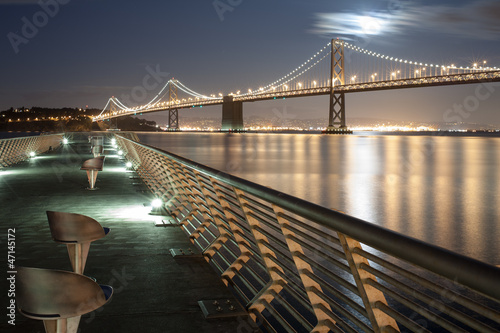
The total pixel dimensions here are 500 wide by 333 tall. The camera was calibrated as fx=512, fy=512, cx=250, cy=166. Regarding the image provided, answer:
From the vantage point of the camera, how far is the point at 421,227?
9.66 metres

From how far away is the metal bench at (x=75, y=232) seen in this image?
2.98 metres

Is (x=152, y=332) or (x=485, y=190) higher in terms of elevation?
(x=152, y=332)

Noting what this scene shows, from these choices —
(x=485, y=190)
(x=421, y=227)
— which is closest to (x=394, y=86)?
(x=485, y=190)

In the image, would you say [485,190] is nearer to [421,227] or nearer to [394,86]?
[421,227]

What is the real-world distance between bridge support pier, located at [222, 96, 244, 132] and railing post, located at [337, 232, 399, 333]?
8652 centimetres

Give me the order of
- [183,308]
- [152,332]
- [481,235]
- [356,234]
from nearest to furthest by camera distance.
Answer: [356,234] → [152,332] → [183,308] → [481,235]

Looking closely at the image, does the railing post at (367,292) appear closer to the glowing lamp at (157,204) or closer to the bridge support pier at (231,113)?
the glowing lamp at (157,204)

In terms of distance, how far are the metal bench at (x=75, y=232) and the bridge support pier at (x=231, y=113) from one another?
85.2 metres

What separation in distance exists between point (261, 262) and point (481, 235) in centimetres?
678

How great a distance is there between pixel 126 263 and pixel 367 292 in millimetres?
2939

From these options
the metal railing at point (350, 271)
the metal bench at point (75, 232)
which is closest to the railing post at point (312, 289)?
the metal railing at point (350, 271)

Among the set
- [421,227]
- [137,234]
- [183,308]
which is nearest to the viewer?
[183,308]

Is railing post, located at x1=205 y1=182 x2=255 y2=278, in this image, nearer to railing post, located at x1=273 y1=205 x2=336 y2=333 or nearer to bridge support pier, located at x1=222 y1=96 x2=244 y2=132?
railing post, located at x1=273 y1=205 x2=336 y2=333

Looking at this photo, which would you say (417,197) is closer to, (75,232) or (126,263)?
(126,263)
